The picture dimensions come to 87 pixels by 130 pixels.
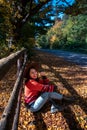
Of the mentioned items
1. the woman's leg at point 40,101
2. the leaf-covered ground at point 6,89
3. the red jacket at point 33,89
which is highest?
the red jacket at point 33,89

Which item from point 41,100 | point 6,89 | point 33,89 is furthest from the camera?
point 6,89

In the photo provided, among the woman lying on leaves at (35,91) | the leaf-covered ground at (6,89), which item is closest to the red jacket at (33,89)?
the woman lying on leaves at (35,91)

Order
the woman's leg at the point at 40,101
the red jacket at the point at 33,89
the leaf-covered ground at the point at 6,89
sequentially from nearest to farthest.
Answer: the red jacket at the point at 33,89
the woman's leg at the point at 40,101
the leaf-covered ground at the point at 6,89

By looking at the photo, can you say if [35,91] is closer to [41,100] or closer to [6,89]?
[41,100]

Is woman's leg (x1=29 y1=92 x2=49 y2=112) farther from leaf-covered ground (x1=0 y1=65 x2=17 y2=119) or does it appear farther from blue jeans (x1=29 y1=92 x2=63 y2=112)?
leaf-covered ground (x1=0 y1=65 x2=17 y2=119)

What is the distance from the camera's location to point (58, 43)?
49875 millimetres

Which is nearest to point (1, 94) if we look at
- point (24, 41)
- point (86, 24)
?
point (24, 41)

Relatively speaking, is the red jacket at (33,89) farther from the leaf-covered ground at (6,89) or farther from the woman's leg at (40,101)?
the leaf-covered ground at (6,89)

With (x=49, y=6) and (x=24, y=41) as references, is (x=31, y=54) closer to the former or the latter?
(x=24, y=41)

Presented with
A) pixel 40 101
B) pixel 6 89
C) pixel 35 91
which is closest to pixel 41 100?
pixel 40 101

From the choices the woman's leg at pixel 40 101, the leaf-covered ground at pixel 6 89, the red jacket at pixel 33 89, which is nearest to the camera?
the red jacket at pixel 33 89

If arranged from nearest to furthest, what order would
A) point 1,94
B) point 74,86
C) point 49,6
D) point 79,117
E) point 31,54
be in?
1. point 79,117
2. point 1,94
3. point 74,86
4. point 49,6
5. point 31,54

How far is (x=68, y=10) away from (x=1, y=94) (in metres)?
8.36

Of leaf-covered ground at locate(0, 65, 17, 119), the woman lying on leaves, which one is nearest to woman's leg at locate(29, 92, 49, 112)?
the woman lying on leaves
